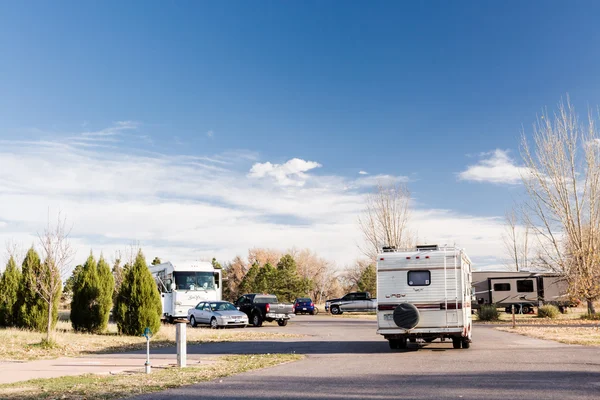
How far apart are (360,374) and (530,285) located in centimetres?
2944

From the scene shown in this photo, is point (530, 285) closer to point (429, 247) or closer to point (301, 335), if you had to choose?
point (301, 335)

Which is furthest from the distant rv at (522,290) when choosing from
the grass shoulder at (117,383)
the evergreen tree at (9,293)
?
the grass shoulder at (117,383)

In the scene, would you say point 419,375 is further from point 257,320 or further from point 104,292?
point 257,320

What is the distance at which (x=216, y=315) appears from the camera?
95.5ft

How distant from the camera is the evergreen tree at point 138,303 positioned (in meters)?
22.6

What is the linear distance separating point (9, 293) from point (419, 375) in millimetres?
19305

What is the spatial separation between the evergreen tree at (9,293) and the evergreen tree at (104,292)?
3.35 m

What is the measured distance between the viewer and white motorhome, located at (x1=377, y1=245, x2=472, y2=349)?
1591 cm

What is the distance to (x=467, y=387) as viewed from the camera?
385 inches

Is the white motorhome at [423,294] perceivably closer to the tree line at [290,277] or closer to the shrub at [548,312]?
the shrub at [548,312]

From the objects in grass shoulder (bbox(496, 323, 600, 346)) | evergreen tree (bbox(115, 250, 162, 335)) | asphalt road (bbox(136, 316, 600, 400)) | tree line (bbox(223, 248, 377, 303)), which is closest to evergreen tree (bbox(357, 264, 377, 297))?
tree line (bbox(223, 248, 377, 303))

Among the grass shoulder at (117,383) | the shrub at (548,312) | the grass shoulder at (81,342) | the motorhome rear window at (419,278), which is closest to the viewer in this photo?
the grass shoulder at (117,383)

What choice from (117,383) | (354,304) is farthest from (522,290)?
(117,383)

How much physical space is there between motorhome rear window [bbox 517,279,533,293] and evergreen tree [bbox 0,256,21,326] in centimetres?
2869
